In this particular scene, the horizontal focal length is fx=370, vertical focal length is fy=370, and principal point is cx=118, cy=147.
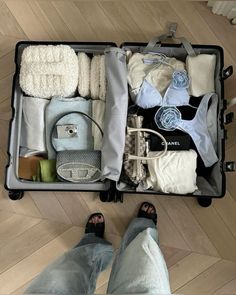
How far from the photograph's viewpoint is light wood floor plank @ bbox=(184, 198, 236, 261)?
54.2 inches

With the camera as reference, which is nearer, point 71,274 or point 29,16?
point 71,274

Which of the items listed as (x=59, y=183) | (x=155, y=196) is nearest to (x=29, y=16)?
(x=59, y=183)

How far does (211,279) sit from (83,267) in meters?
0.50

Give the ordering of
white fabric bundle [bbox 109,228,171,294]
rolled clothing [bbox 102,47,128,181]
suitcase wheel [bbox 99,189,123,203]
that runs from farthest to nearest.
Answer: suitcase wheel [bbox 99,189,123,203] < rolled clothing [bbox 102,47,128,181] < white fabric bundle [bbox 109,228,171,294]

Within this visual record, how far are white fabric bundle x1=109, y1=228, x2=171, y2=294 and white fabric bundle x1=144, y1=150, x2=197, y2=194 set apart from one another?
0.60 ft

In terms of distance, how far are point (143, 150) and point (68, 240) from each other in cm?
47

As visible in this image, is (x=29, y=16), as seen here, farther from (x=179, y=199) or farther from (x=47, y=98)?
(x=179, y=199)

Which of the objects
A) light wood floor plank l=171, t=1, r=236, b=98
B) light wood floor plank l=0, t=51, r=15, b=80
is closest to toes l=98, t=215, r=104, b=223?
light wood floor plank l=0, t=51, r=15, b=80

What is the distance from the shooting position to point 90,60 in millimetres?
1331

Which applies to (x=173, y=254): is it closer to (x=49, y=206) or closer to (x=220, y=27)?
(x=49, y=206)

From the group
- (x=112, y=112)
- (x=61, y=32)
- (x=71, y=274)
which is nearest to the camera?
(x=71, y=274)

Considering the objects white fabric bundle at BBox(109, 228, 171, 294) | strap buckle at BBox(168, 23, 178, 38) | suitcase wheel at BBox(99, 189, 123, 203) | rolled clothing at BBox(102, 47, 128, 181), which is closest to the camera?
white fabric bundle at BBox(109, 228, 171, 294)

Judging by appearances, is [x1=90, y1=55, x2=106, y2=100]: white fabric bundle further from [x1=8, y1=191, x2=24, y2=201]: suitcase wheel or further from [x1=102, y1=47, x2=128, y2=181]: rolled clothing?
[x1=8, y1=191, x2=24, y2=201]: suitcase wheel

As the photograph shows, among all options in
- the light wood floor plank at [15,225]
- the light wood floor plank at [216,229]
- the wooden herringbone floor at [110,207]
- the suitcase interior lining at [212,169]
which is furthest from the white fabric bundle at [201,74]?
the light wood floor plank at [15,225]
